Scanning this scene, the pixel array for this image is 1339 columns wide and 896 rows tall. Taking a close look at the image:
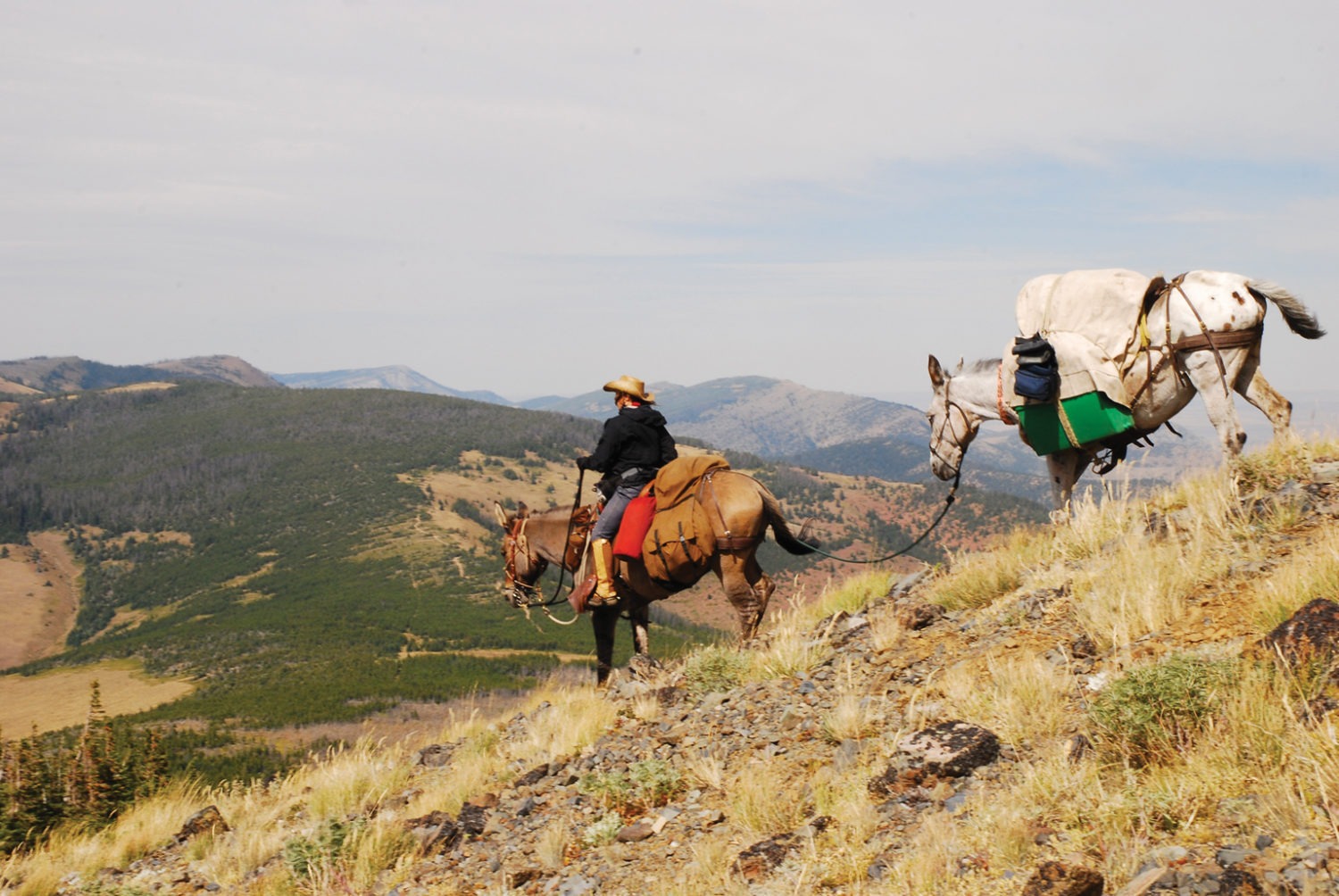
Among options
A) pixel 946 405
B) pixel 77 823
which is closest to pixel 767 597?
pixel 946 405

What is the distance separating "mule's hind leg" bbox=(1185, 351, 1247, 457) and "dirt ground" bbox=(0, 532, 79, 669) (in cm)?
12118

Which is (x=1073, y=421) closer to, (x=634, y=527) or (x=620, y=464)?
(x=634, y=527)

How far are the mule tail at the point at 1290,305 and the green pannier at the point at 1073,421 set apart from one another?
1.31 meters

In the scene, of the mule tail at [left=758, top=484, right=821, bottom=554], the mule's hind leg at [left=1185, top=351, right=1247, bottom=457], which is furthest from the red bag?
the mule's hind leg at [left=1185, top=351, right=1247, bottom=457]

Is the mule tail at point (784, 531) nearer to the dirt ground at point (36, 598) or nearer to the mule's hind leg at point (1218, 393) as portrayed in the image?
the mule's hind leg at point (1218, 393)

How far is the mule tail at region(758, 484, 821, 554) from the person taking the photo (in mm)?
9422

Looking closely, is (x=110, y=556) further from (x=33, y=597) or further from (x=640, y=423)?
(x=640, y=423)

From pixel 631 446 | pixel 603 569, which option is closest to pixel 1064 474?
pixel 631 446

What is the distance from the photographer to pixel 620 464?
988 centimetres

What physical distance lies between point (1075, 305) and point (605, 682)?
6.42 metres

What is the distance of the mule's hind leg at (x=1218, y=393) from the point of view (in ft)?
22.5

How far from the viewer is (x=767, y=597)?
945 centimetres

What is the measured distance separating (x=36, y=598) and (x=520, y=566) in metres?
139

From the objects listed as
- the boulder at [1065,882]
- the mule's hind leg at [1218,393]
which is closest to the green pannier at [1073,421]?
the mule's hind leg at [1218,393]
